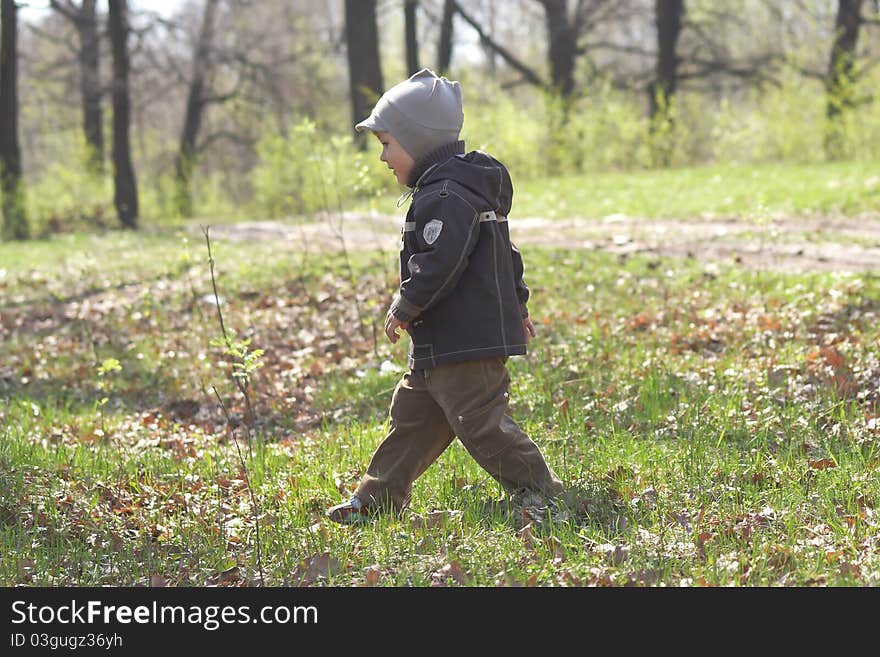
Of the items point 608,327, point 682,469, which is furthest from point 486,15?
point 682,469

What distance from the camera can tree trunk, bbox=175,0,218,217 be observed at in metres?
23.0

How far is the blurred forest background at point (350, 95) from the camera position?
2054cm

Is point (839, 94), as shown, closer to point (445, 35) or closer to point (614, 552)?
point (445, 35)

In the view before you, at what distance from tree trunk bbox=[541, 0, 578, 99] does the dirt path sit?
42.9 ft

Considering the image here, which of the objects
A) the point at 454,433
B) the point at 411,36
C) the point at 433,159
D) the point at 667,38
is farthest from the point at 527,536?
the point at 411,36

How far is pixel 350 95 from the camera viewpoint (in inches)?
859

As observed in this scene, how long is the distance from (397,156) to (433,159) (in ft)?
0.46

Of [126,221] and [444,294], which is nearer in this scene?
[444,294]

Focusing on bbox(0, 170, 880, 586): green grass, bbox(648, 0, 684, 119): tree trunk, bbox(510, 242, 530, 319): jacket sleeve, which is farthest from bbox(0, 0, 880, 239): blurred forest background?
bbox(510, 242, 530, 319): jacket sleeve
